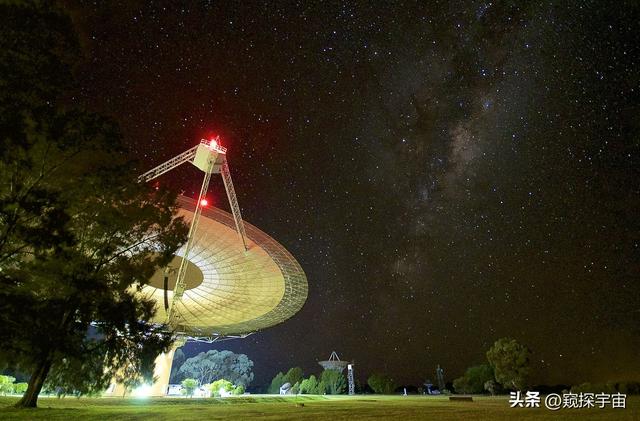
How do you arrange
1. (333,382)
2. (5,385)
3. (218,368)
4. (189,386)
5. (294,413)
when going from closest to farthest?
(294,413), (5,385), (189,386), (333,382), (218,368)

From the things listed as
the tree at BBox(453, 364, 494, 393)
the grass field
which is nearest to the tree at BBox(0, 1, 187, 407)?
the grass field

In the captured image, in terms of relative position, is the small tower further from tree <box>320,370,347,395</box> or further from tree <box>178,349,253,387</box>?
tree <box>178,349,253,387</box>

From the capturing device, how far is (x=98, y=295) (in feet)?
42.3

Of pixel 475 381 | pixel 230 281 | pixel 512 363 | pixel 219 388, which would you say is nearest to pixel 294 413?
pixel 230 281

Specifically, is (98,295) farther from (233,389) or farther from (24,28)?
(233,389)

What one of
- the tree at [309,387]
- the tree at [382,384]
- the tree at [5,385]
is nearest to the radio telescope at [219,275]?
the tree at [5,385]

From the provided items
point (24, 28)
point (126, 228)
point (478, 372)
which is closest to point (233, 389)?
point (126, 228)

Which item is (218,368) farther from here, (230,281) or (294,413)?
→ (294,413)

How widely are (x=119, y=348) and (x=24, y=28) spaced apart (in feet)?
36.9

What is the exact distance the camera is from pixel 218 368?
248 feet

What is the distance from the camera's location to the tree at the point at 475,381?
76.0 metres

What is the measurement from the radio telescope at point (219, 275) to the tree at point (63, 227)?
53.1 ft

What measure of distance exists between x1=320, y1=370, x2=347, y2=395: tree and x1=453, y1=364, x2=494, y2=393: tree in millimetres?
23288

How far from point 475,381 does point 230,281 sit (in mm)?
60074
